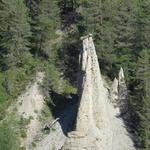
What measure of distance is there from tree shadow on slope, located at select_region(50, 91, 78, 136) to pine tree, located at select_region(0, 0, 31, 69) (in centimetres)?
647

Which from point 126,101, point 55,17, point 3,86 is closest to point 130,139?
point 126,101

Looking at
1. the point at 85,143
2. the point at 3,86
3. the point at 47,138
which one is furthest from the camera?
the point at 3,86

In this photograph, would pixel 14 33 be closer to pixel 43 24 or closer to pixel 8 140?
pixel 43 24

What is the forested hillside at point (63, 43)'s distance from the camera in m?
82.2

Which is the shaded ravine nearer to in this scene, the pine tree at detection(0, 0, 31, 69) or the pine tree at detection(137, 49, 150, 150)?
the pine tree at detection(0, 0, 31, 69)

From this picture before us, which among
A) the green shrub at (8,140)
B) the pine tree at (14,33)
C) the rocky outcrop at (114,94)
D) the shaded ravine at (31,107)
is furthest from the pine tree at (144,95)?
the pine tree at (14,33)

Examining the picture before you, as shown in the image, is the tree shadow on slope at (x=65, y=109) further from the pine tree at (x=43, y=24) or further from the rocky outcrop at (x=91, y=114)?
the pine tree at (x=43, y=24)

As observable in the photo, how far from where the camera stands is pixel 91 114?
235 feet

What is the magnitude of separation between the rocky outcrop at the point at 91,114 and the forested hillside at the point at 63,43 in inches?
204

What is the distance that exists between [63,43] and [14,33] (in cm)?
645

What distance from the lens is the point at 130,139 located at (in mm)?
74188

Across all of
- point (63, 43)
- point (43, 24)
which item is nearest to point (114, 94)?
point (63, 43)

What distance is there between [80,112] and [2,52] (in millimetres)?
18062

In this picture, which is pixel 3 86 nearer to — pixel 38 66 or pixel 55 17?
pixel 38 66
